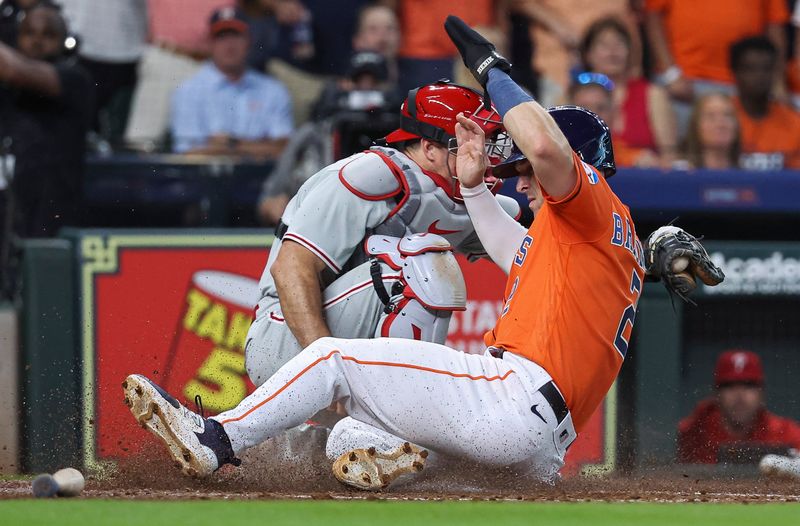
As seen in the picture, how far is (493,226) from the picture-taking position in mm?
5242

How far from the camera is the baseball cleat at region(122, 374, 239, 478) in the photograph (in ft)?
14.1

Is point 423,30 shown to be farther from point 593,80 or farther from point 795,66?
point 795,66

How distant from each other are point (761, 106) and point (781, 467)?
11.7 feet

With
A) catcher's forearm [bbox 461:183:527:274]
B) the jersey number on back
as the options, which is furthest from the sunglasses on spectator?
the jersey number on back

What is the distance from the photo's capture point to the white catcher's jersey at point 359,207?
520cm

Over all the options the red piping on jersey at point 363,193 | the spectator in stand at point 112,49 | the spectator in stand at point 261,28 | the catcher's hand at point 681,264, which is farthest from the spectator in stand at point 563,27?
the catcher's hand at point 681,264

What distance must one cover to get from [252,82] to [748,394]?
3654 millimetres

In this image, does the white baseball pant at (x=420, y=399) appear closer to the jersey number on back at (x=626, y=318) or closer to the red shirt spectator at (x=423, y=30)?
the jersey number on back at (x=626, y=318)

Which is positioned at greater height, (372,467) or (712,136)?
(712,136)

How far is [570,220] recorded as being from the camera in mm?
4465

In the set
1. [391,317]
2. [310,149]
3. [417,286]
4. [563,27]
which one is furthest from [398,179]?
[563,27]

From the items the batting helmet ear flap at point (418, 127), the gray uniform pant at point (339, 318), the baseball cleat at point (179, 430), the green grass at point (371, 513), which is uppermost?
the batting helmet ear flap at point (418, 127)

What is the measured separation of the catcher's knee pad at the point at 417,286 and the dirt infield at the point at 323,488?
2.03ft

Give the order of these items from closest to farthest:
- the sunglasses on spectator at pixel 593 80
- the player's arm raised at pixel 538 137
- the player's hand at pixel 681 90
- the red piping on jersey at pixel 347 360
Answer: the player's arm raised at pixel 538 137
the red piping on jersey at pixel 347 360
the sunglasses on spectator at pixel 593 80
the player's hand at pixel 681 90
